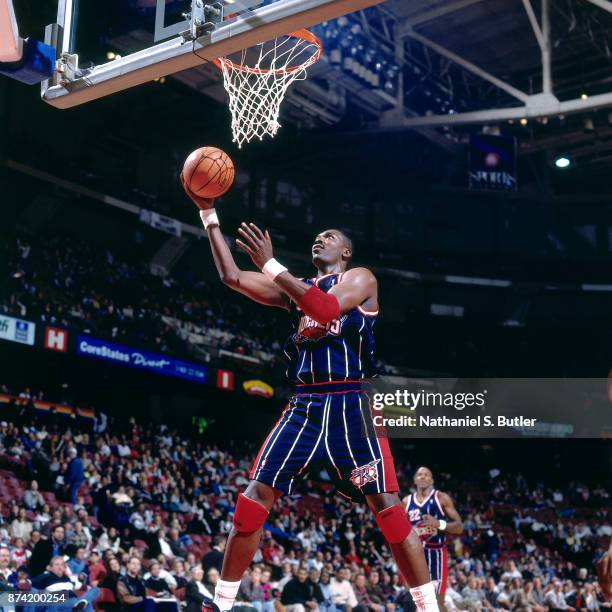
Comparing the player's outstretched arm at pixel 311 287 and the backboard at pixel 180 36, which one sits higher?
the backboard at pixel 180 36

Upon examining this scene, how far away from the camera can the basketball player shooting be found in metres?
4.60

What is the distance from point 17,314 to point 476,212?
21.3 meters

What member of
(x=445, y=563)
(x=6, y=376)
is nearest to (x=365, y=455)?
(x=445, y=563)

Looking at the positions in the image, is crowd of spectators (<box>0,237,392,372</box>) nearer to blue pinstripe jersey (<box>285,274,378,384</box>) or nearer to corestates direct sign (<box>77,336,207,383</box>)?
corestates direct sign (<box>77,336,207,383</box>)

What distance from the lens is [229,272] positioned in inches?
196

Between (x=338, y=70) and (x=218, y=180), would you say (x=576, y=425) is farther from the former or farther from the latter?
(x=218, y=180)

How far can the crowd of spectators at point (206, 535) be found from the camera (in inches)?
445

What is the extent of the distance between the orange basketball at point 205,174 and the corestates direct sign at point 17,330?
14635mm

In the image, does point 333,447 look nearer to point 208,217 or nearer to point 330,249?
point 330,249

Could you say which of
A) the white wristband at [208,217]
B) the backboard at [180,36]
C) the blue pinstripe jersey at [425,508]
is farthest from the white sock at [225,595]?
the blue pinstripe jersey at [425,508]

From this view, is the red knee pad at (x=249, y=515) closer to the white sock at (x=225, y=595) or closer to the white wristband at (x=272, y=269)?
the white sock at (x=225, y=595)

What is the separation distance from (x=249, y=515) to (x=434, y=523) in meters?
4.12

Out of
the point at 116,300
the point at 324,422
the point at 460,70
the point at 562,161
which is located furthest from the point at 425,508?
the point at 562,161

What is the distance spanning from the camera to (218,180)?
4.96 m
